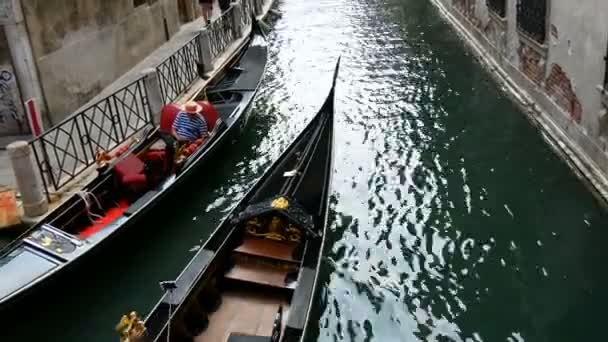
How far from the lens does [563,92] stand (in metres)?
5.97

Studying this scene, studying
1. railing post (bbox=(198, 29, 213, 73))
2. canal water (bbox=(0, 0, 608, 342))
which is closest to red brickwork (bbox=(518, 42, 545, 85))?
canal water (bbox=(0, 0, 608, 342))

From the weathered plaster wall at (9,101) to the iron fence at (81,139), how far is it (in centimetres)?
47

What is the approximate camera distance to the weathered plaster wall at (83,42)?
6.36 meters

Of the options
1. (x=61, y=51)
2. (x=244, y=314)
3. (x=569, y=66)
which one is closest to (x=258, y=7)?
(x=61, y=51)

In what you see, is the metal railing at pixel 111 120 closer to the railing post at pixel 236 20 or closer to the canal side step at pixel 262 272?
the railing post at pixel 236 20

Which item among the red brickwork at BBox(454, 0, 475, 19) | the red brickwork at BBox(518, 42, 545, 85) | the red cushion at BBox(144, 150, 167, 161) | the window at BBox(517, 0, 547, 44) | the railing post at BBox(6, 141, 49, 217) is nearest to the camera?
the railing post at BBox(6, 141, 49, 217)

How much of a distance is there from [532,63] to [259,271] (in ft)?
14.4

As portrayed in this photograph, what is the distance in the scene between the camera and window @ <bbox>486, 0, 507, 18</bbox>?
26.1 ft

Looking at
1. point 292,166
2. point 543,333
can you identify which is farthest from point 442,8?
point 543,333

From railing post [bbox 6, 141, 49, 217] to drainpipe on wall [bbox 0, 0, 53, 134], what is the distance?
55.1 inches

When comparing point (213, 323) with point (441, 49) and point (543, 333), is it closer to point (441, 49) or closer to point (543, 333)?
point (543, 333)

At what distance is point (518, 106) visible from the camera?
707cm

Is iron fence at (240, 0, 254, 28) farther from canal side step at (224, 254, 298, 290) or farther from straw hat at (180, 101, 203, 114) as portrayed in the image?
canal side step at (224, 254, 298, 290)

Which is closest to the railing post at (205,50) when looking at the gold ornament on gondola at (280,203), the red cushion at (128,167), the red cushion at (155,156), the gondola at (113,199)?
the gondola at (113,199)
